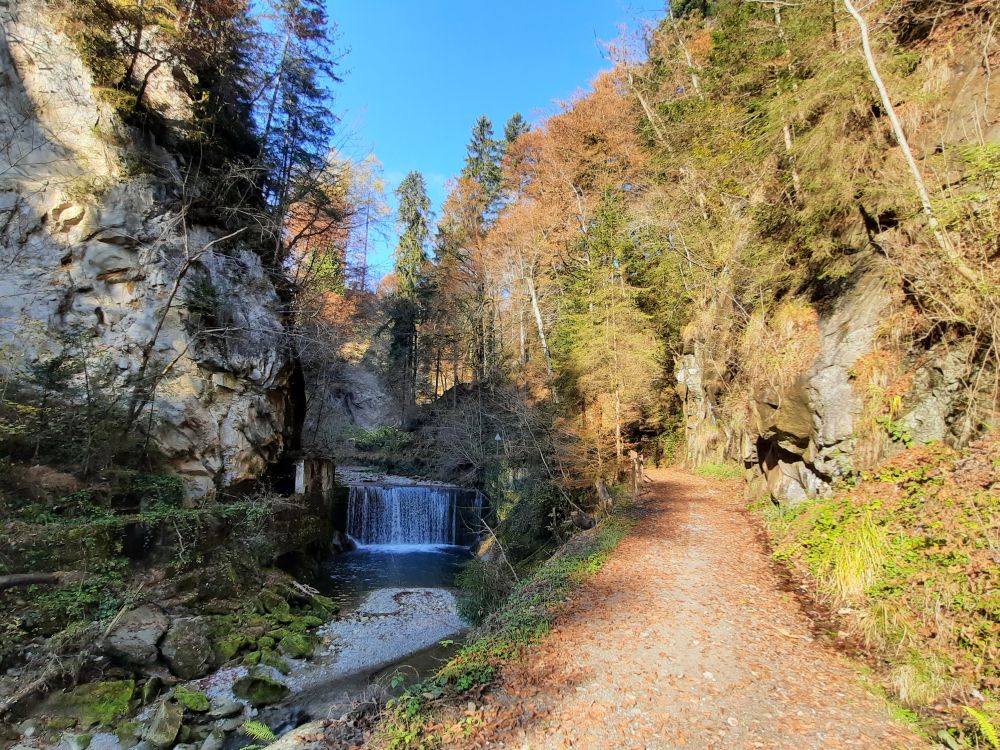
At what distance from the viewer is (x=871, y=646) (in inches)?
157

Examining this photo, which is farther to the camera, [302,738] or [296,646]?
[296,646]

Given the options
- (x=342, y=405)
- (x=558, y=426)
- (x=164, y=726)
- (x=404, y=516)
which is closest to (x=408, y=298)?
(x=342, y=405)

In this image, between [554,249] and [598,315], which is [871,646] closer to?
[598,315]

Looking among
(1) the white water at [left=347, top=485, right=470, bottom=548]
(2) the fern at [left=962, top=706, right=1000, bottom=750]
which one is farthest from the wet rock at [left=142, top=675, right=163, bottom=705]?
(1) the white water at [left=347, top=485, right=470, bottom=548]

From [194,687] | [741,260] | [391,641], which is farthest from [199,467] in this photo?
[741,260]

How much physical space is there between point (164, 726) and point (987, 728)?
808cm

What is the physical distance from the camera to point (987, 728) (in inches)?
103

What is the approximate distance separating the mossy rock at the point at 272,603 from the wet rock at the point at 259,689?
2.51 meters

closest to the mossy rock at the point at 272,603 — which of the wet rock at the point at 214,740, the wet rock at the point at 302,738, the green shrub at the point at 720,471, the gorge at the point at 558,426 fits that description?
the gorge at the point at 558,426

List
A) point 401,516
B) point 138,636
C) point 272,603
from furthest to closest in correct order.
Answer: point 401,516, point 272,603, point 138,636

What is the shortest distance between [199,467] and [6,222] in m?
6.08

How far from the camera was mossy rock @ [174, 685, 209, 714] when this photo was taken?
6.14 meters

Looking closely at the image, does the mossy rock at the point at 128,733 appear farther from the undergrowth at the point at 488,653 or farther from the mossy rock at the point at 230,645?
the undergrowth at the point at 488,653

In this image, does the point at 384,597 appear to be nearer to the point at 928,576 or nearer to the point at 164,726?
the point at 164,726
